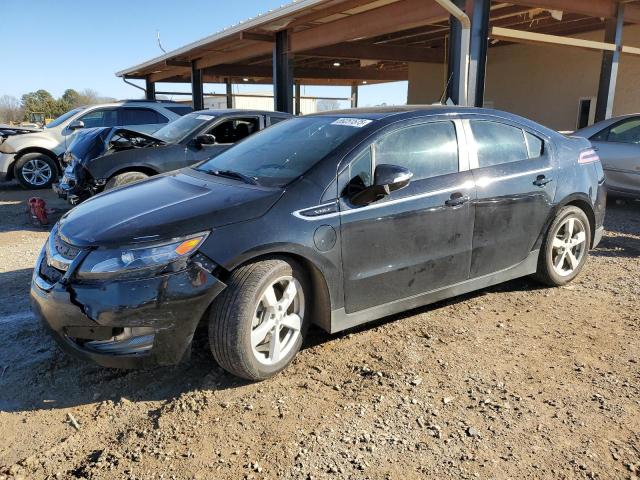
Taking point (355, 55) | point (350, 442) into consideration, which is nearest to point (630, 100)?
point (355, 55)

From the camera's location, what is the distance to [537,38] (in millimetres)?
9336

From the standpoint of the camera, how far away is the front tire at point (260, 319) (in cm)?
285

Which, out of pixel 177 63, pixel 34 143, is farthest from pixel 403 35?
pixel 34 143

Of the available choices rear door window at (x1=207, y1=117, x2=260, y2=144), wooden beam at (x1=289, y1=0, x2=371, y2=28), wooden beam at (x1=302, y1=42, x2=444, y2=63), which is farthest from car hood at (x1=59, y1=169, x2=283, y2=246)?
wooden beam at (x1=302, y1=42, x2=444, y2=63)

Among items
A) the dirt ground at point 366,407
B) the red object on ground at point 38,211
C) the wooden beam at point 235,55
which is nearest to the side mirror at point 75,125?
the red object on ground at point 38,211

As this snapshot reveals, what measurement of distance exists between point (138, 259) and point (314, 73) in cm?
1959

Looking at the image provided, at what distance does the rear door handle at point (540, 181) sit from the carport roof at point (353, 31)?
5.08 metres

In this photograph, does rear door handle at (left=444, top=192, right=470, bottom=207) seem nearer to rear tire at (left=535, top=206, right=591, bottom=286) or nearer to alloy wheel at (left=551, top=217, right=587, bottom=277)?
rear tire at (left=535, top=206, right=591, bottom=286)

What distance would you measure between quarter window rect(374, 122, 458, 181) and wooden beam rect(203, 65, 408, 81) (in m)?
15.7

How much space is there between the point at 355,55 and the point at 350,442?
14.4m

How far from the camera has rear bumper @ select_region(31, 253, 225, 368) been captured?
8.87 feet

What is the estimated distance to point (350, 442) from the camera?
2572 mm

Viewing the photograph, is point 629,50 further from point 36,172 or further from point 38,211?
point 36,172

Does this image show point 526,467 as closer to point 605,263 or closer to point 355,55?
point 605,263
